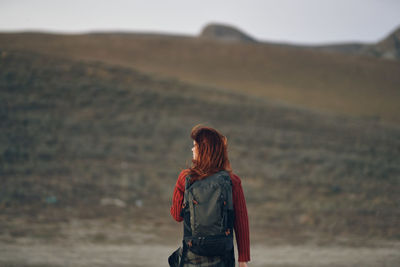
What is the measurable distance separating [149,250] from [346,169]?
1073 centimetres

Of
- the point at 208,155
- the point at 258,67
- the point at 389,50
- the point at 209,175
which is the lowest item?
the point at 209,175

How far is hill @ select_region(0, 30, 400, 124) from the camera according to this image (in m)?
39.1

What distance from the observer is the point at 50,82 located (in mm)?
25016

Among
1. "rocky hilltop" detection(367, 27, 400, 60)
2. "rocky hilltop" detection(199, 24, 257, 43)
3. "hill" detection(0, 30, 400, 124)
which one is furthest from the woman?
"rocky hilltop" detection(199, 24, 257, 43)

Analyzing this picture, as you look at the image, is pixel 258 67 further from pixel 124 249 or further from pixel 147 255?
pixel 147 255

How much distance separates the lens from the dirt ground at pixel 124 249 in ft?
27.4

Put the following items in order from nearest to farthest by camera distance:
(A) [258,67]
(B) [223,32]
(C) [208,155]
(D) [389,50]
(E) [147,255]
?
(C) [208,155], (E) [147,255], (A) [258,67], (D) [389,50], (B) [223,32]

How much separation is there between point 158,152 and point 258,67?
3267cm

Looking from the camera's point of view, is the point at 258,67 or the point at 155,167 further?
the point at 258,67

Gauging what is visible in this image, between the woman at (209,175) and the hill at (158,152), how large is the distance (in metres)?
7.36

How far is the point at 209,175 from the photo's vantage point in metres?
3.29

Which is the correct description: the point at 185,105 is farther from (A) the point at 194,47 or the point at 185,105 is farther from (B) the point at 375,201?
(A) the point at 194,47

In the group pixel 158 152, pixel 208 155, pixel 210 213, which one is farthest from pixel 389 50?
pixel 210 213

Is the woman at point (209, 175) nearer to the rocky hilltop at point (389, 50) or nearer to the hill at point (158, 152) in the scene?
the hill at point (158, 152)
